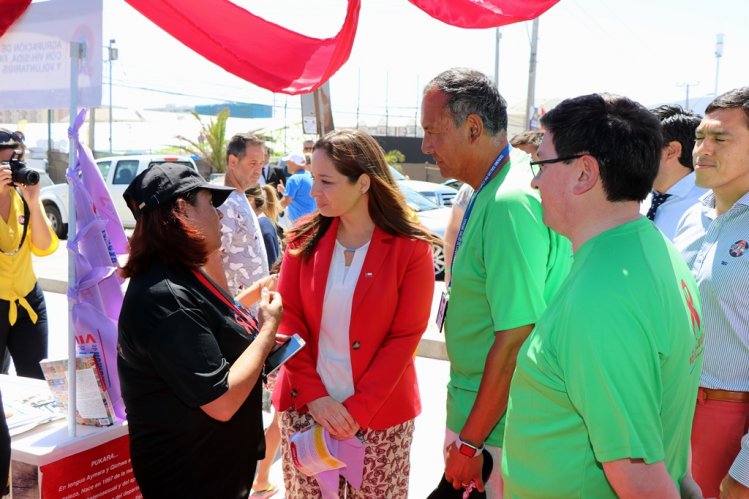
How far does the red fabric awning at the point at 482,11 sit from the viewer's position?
305 cm

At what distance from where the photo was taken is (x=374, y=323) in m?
2.71

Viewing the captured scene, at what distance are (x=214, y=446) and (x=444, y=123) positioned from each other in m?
1.38

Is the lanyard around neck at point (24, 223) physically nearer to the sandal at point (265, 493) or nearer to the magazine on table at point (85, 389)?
the magazine on table at point (85, 389)

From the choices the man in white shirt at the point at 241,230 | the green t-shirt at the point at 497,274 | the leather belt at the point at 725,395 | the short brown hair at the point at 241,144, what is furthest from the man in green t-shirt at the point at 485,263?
the short brown hair at the point at 241,144

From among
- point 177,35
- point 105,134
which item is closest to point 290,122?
point 105,134

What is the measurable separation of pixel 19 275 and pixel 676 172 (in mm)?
3969

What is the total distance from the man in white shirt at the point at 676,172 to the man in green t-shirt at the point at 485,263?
1.54m

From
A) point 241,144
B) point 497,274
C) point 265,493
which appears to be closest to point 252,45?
point 241,144

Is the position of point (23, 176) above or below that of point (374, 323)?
above

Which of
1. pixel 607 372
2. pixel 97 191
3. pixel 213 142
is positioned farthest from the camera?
pixel 213 142

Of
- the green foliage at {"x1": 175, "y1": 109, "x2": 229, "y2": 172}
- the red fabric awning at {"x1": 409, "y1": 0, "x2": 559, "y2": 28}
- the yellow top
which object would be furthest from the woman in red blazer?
the green foliage at {"x1": 175, "y1": 109, "x2": 229, "y2": 172}

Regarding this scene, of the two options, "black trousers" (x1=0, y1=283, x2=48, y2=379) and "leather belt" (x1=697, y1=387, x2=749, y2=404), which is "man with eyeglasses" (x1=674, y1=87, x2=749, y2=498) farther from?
"black trousers" (x1=0, y1=283, x2=48, y2=379)

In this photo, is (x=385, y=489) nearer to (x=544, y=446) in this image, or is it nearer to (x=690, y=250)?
(x=544, y=446)

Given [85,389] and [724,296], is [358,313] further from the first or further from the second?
[724,296]
